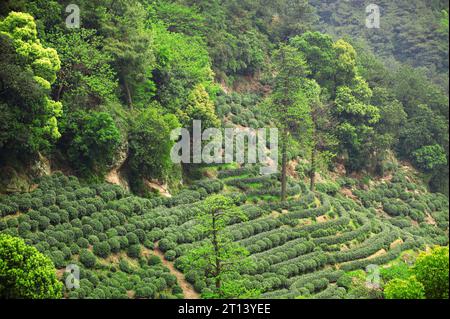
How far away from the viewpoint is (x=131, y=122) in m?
57.2

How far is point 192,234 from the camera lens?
53781mm

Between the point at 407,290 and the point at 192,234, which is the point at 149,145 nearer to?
Answer: the point at 192,234

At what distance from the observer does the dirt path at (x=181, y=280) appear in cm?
4977

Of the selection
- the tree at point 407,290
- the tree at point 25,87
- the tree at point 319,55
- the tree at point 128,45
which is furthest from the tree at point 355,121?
the tree at point 407,290

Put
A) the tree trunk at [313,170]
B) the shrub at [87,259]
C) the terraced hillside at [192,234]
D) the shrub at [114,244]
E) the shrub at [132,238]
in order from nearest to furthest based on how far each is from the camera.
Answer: the shrub at [87,259], the terraced hillside at [192,234], the shrub at [114,244], the shrub at [132,238], the tree trunk at [313,170]

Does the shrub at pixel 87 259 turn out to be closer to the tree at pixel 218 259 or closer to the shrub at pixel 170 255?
the tree at pixel 218 259

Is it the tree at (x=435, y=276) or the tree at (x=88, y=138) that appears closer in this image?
the tree at (x=435, y=276)

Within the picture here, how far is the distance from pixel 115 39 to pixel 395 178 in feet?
103

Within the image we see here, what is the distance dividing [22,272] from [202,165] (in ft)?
73.3

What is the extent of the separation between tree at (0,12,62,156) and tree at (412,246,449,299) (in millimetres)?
20502

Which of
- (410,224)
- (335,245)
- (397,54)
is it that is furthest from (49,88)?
(397,54)

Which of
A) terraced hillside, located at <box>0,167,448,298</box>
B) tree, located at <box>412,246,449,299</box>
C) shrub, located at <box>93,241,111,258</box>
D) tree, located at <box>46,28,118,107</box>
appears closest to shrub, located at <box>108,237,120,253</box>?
terraced hillside, located at <box>0,167,448,298</box>

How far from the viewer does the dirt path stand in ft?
163

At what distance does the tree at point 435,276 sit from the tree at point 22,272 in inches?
714
